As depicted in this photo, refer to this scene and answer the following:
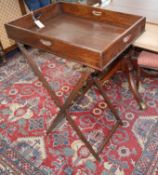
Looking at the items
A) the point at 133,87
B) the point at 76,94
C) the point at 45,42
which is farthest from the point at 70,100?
the point at 133,87

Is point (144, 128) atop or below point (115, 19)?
below

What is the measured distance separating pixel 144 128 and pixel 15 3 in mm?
2050

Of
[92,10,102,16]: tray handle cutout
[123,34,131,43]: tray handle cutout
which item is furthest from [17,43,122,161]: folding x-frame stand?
[92,10,102,16]: tray handle cutout

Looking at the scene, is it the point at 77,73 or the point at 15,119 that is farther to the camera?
the point at 77,73

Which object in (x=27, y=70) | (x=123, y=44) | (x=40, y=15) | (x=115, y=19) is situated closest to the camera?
(x=123, y=44)

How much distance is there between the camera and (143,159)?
158 centimetres

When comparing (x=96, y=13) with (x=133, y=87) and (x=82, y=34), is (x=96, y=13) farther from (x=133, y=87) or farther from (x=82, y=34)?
(x=133, y=87)

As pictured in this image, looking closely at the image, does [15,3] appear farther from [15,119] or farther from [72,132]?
[72,132]

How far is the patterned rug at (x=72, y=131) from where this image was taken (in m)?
1.57

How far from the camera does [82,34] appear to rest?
1.35m

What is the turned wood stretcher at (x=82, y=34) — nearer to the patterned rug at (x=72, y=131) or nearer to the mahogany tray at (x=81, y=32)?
the mahogany tray at (x=81, y=32)

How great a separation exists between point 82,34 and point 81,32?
3 centimetres

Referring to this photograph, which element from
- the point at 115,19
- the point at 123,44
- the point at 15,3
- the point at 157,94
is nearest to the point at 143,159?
the point at 157,94

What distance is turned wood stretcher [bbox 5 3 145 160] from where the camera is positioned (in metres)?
1.13
